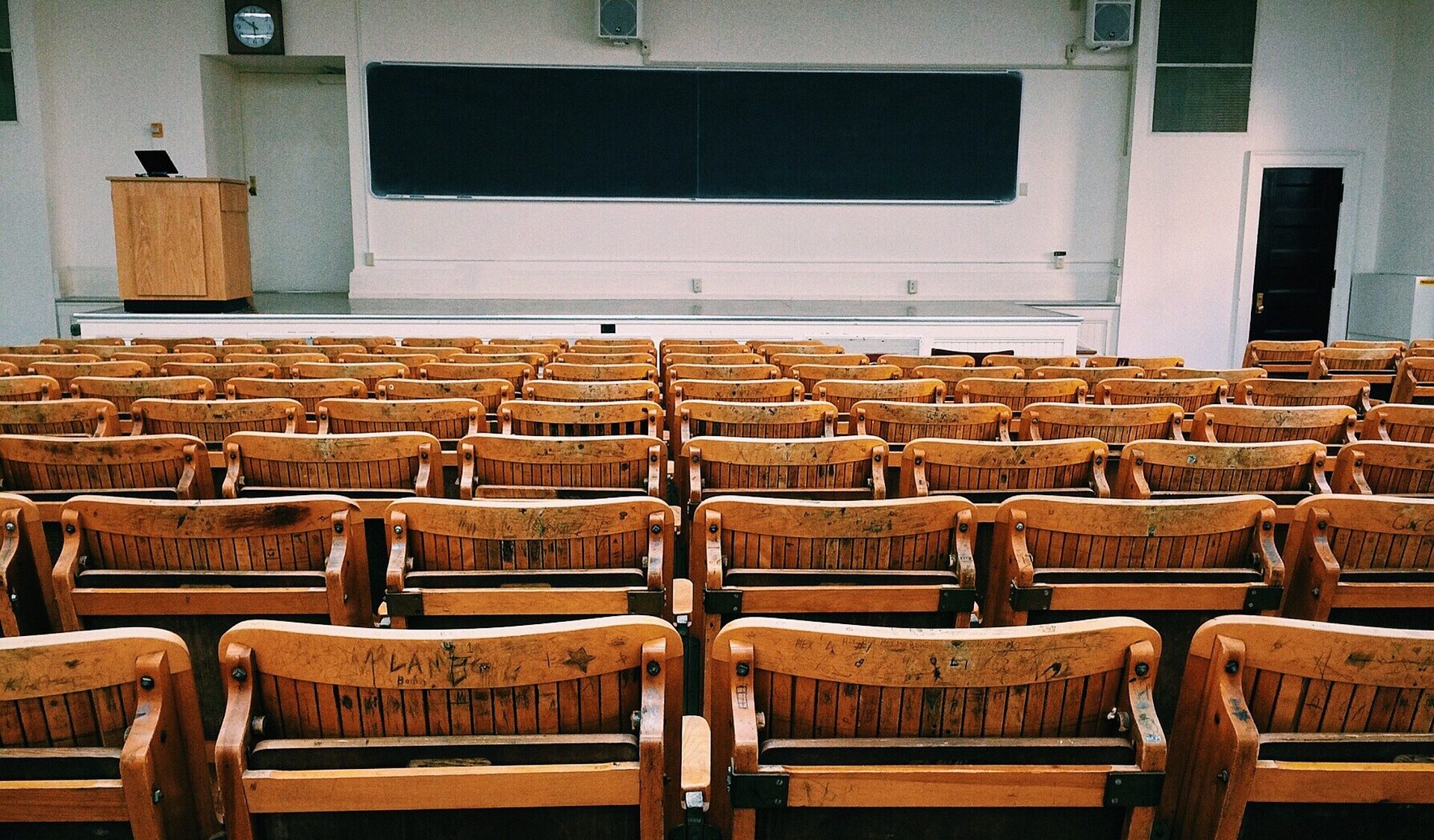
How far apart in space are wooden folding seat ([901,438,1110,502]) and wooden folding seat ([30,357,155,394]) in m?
3.62

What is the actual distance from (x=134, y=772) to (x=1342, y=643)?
1533mm

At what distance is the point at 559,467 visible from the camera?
111 inches

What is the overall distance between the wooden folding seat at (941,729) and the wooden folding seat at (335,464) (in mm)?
1612

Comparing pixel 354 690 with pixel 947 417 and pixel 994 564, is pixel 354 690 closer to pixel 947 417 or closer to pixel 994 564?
pixel 994 564

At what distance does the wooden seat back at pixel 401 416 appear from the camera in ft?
11.0

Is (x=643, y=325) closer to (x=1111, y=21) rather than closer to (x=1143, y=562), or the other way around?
(x=1111, y=21)

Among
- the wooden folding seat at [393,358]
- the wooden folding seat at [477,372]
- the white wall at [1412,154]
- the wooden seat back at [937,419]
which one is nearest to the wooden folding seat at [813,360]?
the wooden folding seat at [477,372]

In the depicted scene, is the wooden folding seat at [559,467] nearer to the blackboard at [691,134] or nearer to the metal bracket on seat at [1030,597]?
the metal bracket on seat at [1030,597]

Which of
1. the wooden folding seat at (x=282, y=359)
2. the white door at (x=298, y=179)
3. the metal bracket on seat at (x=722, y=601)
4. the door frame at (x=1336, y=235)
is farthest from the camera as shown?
the white door at (x=298, y=179)

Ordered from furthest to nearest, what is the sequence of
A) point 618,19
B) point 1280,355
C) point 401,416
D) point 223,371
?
1. point 618,19
2. point 1280,355
3. point 223,371
4. point 401,416

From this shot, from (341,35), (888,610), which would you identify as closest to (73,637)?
(888,610)

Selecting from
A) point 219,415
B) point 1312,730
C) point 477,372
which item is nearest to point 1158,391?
point 477,372

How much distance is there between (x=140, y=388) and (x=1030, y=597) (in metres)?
3.44

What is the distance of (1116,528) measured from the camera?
206 centimetres
